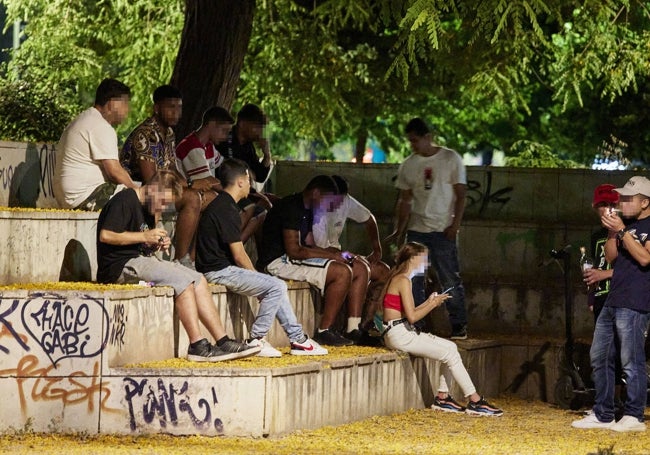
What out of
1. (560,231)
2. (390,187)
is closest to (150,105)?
(390,187)

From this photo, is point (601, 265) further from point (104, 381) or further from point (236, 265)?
point (104, 381)

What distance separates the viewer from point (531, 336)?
15.3m

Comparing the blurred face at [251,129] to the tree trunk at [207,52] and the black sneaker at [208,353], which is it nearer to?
the tree trunk at [207,52]

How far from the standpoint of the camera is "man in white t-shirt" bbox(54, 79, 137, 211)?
1142cm

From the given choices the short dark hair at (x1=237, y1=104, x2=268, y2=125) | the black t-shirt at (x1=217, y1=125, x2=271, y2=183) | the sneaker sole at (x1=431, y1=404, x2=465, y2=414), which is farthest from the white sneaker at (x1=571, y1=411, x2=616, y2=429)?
the short dark hair at (x1=237, y1=104, x2=268, y2=125)

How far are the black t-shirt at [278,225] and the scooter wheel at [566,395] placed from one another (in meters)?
2.82

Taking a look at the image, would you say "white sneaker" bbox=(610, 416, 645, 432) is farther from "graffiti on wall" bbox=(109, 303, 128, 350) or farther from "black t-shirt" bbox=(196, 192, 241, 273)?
"graffiti on wall" bbox=(109, 303, 128, 350)

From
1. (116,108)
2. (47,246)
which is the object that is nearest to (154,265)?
(47,246)

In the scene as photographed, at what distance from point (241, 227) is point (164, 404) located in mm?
2463

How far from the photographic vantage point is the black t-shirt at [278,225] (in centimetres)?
1281

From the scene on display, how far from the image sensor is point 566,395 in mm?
A: 13398

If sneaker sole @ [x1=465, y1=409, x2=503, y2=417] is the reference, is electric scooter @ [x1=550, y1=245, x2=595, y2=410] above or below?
above

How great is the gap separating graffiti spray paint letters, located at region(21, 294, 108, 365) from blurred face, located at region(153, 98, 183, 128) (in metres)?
2.39

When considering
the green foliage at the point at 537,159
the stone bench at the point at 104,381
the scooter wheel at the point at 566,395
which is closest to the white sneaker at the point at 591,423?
the scooter wheel at the point at 566,395
